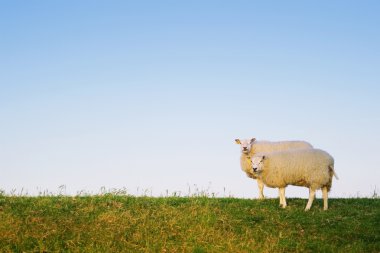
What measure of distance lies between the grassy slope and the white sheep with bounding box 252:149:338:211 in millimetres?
744

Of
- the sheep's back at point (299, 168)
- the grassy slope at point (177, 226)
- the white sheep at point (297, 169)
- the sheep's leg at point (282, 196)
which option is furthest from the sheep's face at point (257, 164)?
the grassy slope at point (177, 226)

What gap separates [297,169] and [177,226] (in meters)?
5.84

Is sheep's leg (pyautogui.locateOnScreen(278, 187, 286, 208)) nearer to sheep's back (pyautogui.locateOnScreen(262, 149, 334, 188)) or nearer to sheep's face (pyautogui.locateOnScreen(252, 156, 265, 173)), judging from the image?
sheep's back (pyautogui.locateOnScreen(262, 149, 334, 188))

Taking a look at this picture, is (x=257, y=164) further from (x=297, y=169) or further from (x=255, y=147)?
(x=255, y=147)

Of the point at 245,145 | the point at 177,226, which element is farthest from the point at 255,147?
the point at 177,226

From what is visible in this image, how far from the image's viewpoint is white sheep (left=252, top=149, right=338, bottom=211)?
17.5 meters

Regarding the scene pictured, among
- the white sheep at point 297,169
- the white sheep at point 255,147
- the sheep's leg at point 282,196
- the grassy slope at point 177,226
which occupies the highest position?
the white sheep at point 255,147

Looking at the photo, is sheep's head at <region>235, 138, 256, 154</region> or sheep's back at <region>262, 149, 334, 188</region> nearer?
sheep's back at <region>262, 149, 334, 188</region>

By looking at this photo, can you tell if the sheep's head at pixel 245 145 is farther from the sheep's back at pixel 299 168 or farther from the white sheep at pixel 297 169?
the sheep's back at pixel 299 168

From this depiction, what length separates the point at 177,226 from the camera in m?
13.5

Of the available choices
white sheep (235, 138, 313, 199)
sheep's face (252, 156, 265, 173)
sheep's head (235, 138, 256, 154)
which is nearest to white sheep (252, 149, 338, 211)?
sheep's face (252, 156, 265, 173)

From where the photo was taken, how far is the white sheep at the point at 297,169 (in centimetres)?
1753

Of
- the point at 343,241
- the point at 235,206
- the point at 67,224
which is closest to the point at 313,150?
the point at 235,206

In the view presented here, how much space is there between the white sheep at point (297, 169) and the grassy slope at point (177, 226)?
74 cm
